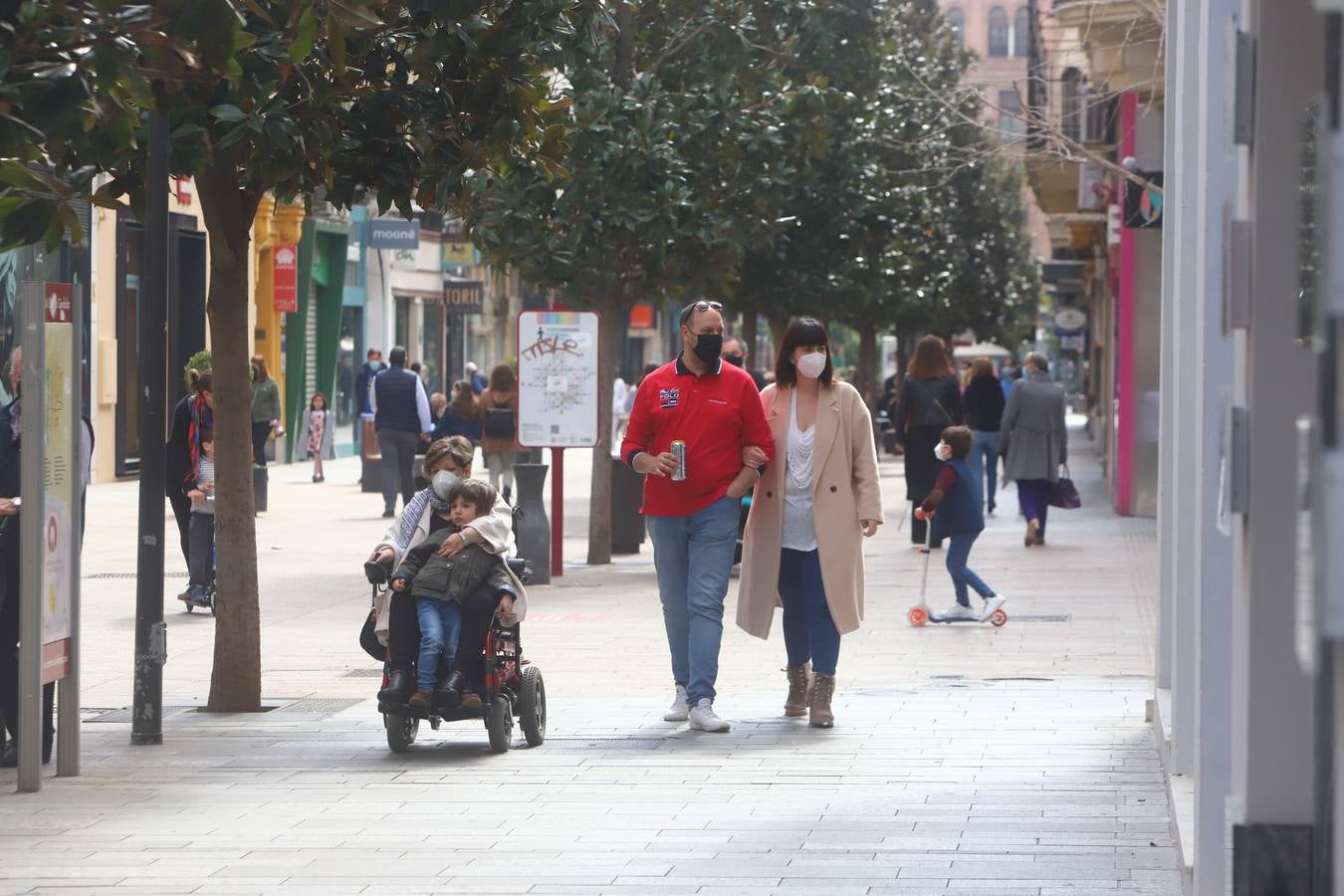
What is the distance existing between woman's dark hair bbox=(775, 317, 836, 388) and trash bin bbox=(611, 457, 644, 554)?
8768 mm

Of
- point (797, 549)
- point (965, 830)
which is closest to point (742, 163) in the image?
point (797, 549)

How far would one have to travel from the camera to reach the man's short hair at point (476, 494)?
324 inches

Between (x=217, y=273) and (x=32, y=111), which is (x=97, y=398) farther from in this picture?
(x=32, y=111)

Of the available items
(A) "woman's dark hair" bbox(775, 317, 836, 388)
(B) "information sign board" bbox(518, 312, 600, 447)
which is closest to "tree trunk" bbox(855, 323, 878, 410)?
(B) "information sign board" bbox(518, 312, 600, 447)

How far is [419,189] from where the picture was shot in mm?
9258


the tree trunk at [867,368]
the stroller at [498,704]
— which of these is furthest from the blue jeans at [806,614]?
the tree trunk at [867,368]

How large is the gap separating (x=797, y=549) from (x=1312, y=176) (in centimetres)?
537

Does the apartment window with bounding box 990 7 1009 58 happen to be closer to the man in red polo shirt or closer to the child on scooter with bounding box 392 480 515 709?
the man in red polo shirt

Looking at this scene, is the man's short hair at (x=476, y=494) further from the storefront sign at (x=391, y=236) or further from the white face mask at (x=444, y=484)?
the storefront sign at (x=391, y=236)

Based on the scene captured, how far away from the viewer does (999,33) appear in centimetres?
10369

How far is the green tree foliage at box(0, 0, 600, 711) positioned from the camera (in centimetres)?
812

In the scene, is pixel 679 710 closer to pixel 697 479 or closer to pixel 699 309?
pixel 697 479

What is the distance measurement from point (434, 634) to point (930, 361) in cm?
1068

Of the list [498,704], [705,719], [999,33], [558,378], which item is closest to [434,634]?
[498,704]
